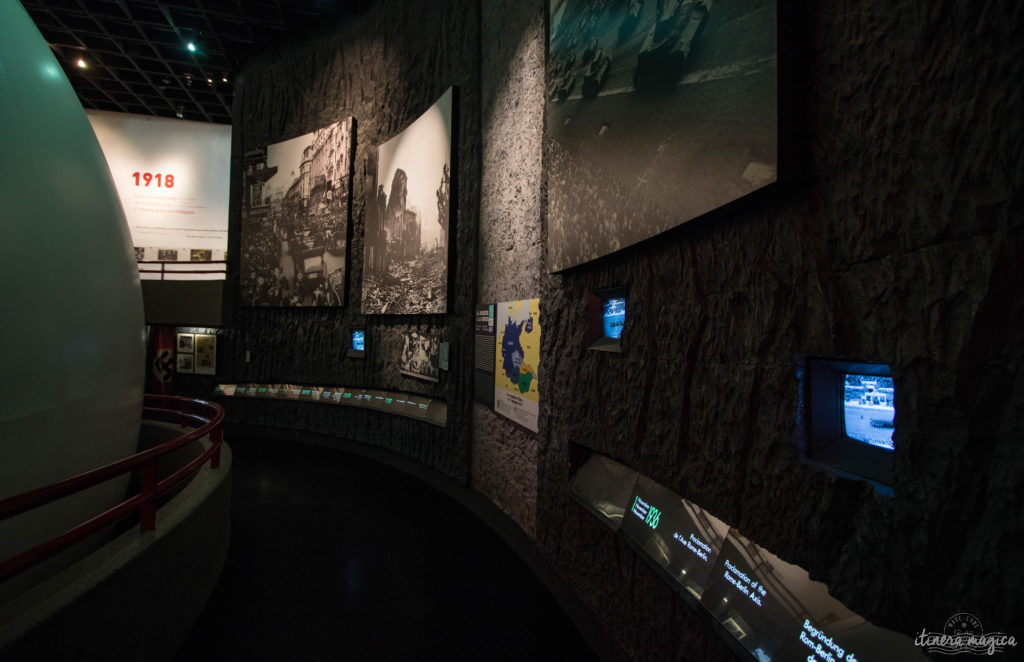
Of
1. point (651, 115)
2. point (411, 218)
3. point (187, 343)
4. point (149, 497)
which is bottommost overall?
point (149, 497)

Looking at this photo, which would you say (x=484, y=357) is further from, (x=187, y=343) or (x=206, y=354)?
(x=187, y=343)

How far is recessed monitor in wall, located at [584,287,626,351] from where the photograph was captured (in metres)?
2.11

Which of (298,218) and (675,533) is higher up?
(298,218)

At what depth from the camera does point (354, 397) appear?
632cm

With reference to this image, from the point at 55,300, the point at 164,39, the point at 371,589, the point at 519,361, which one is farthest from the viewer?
the point at 164,39

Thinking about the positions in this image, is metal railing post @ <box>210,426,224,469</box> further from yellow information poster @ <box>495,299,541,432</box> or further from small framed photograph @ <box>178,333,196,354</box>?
small framed photograph @ <box>178,333,196,354</box>

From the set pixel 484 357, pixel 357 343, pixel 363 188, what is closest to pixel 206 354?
pixel 357 343

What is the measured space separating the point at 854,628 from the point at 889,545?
24cm

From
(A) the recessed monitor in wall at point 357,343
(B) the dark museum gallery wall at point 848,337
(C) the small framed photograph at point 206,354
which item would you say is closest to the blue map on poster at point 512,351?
(B) the dark museum gallery wall at point 848,337

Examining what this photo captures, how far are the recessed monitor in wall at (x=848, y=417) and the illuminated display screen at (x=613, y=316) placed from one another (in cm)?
95

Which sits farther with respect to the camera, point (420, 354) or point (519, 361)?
point (420, 354)

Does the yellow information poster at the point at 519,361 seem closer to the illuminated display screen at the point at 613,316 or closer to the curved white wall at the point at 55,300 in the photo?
the illuminated display screen at the point at 613,316

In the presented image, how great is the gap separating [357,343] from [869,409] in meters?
6.30

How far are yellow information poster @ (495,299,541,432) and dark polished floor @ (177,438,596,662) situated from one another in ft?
3.49
